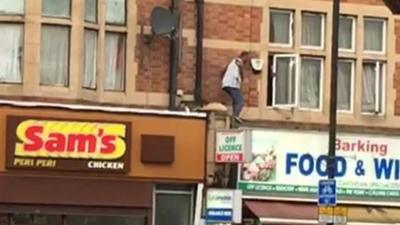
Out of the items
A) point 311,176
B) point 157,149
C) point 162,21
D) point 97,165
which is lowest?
point 311,176

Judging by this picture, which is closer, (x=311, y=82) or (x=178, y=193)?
(x=178, y=193)

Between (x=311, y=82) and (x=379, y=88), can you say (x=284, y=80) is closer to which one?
(x=311, y=82)

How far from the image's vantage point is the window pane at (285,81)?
2341cm

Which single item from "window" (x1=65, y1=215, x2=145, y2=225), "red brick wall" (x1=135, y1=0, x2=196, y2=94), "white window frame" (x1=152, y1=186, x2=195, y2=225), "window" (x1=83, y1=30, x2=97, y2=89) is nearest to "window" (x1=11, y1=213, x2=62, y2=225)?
"window" (x1=65, y1=215, x2=145, y2=225)

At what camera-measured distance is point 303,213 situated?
22859 millimetres

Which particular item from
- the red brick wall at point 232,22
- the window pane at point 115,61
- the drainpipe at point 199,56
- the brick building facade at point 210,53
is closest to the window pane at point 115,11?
the brick building facade at point 210,53

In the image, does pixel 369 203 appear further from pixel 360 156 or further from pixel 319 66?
pixel 319 66

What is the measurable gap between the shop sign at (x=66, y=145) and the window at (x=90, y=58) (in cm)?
92

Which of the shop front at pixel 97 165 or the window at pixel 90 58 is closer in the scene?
the shop front at pixel 97 165

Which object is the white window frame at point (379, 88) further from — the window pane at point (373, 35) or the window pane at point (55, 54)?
the window pane at point (55, 54)

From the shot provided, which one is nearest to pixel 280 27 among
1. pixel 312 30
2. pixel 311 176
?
pixel 312 30

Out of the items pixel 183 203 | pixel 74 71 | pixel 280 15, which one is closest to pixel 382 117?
pixel 280 15

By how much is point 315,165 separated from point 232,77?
8.50 ft

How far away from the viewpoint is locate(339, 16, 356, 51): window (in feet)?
78.6
